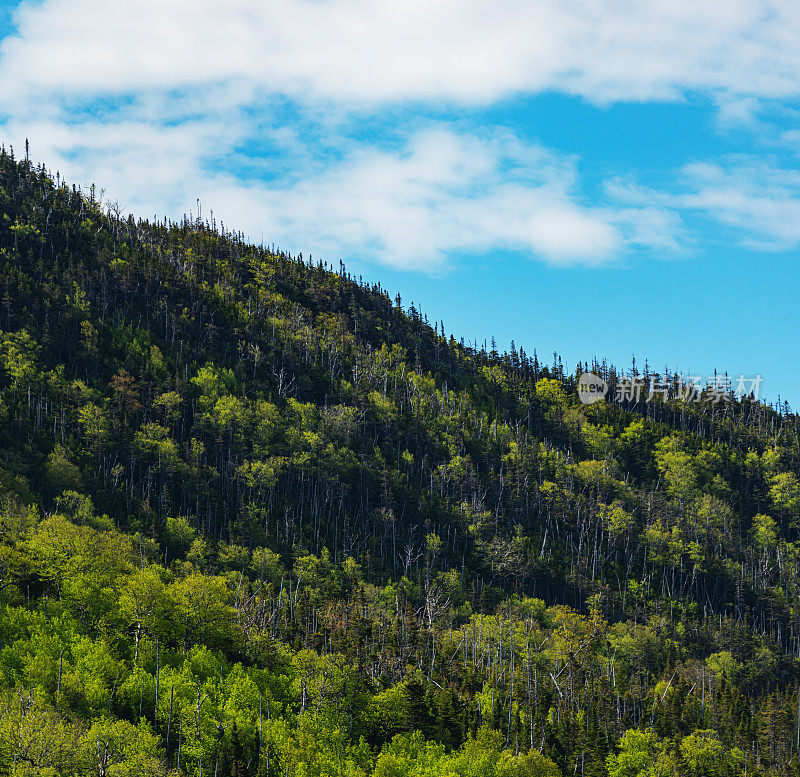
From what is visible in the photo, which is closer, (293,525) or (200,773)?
(200,773)

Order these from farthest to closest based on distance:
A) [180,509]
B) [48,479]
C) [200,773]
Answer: [180,509] < [48,479] < [200,773]

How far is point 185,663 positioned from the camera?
345ft

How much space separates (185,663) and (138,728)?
1706cm

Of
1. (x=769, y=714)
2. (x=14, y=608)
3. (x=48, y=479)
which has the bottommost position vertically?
(x=769, y=714)

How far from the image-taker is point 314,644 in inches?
5182

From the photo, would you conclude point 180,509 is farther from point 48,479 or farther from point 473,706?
point 473,706

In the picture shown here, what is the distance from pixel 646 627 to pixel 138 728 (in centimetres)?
13918

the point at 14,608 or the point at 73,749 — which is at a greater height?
the point at 14,608

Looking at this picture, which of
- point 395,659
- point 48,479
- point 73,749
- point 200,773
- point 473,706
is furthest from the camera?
point 48,479

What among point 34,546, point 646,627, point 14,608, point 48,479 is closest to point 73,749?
point 14,608

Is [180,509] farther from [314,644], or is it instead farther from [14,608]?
[14,608]

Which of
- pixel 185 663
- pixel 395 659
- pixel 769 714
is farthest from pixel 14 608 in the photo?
pixel 769 714

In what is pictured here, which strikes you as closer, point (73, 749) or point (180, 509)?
point (73, 749)

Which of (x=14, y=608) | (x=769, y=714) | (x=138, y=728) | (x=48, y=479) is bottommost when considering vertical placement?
(x=769, y=714)
